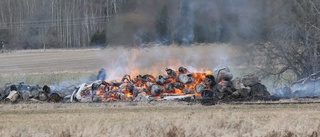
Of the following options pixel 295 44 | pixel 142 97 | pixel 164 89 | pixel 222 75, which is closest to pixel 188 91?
pixel 164 89

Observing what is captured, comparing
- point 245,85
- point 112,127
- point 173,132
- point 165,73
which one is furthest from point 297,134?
point 165,73

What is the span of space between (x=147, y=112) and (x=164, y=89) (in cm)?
614

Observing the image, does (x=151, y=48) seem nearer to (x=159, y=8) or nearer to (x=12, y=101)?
(x=159, y=8)

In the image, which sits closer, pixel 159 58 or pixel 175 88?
pixel 175 88

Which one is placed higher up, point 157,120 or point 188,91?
point 188,91

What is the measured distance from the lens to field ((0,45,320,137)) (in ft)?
64.8

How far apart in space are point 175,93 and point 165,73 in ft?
8.26

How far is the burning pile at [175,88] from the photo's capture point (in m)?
32.6

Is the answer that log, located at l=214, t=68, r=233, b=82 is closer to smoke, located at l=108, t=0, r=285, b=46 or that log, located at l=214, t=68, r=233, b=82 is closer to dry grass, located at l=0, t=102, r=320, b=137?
smoke, located at l=108, t=0, r=285, b=46

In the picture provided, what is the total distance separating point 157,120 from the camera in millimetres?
22328

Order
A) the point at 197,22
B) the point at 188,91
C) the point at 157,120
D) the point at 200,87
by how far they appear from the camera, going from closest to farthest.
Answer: the point at 157,120
the point at 200,87
the point at 188,91
the point at 197,22

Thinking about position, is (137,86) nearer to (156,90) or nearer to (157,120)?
(156,90)

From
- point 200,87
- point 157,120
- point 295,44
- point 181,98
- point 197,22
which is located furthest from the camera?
point 295,44

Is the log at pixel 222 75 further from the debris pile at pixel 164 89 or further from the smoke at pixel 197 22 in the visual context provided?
the smoke at pixel 197 22
